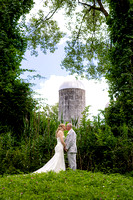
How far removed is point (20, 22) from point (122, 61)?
6051 millimetres

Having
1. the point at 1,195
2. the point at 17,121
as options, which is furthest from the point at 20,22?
the point at 1,195

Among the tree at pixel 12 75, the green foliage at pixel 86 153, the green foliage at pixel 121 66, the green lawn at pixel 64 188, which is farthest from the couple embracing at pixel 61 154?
the tree at pixel 12 75

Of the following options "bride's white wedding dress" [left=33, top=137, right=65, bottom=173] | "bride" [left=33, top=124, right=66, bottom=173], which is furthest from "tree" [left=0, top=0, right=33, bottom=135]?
"bride's white wedding dress" [left=33, top=137, right=65, bottom=173]

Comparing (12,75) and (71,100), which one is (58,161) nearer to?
(12,75)

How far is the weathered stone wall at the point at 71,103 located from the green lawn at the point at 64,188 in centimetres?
1229

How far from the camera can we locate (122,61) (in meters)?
9.16

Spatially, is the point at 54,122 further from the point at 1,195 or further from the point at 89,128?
the point at 1,195

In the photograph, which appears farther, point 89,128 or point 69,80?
point 69,80

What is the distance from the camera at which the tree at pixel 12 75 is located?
33.2ft

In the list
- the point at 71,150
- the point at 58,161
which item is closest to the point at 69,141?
the point at 71,150

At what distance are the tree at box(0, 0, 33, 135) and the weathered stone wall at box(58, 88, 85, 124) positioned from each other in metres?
7.52

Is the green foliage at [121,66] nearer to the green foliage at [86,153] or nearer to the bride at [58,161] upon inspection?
the green foliage at [86,153]

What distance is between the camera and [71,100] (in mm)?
18859

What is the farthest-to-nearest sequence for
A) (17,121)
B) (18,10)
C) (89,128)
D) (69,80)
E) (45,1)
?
(69,80) → (45,1) → (18,10) → (17,121) → (89,128)
